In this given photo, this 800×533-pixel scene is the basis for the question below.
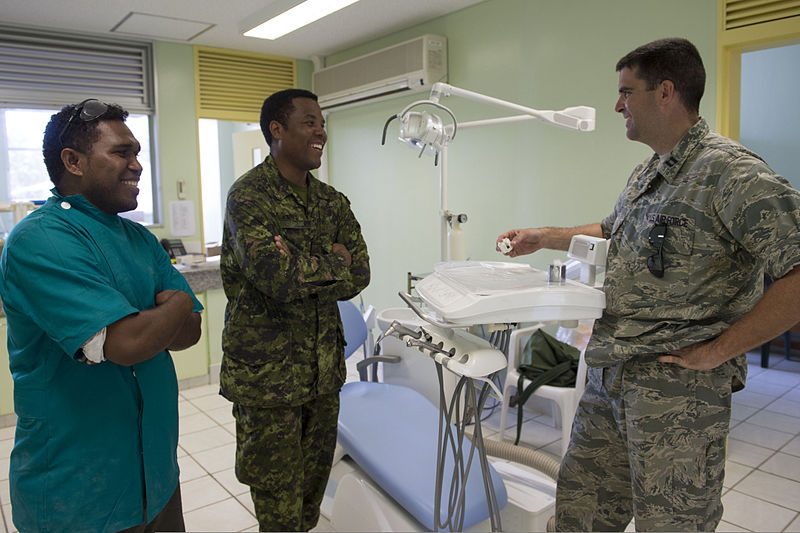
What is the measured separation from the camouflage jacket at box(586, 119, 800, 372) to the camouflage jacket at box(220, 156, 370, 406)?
845 mm

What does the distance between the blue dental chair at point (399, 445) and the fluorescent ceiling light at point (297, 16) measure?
2.05m

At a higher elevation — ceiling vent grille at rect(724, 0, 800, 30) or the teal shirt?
ceiling vent grille at rect(724, 0, 800, 30)

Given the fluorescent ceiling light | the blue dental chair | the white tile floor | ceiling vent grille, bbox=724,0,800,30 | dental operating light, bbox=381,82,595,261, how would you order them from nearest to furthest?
the blue dental chair, dental operating light, bbox=381,82,595,261, the white tile floor, ceiling vent grille, bbox=724,0,800,30, the fluorescent ceiling light

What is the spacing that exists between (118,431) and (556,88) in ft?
10.9

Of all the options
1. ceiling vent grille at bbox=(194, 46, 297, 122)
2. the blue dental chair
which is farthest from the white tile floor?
ceiling vent grille at bbox=(194, 46, 297, 122)

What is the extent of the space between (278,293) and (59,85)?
401 cm

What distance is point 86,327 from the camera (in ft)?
4.06

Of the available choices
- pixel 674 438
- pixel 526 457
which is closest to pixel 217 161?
pixel 526 457

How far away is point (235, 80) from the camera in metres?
5.39

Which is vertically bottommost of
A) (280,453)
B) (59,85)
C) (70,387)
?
(280,453)

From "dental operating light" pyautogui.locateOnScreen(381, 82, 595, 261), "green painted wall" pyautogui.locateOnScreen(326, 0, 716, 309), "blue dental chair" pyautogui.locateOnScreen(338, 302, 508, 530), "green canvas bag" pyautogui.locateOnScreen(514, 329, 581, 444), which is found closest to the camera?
"blue dental chair" pyautogui.locateOnScreen(338, 302, 508, 530)

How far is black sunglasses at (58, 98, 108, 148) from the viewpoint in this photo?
138 centimetres

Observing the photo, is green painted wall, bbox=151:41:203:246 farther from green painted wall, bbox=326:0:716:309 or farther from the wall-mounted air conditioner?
green painted wall, bbox=326:0:716:309

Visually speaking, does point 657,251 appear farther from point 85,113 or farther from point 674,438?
point 85,113
